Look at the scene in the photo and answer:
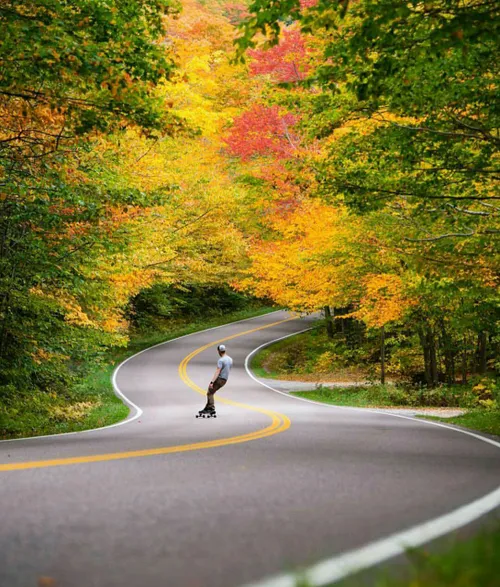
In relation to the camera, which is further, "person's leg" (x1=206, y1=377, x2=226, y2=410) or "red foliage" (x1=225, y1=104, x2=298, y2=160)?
"red foliage" (x1=225, y1=104, x2=298, y2=160)

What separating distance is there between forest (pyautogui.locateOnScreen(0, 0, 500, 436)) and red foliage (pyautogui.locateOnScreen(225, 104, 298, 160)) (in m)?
2.83

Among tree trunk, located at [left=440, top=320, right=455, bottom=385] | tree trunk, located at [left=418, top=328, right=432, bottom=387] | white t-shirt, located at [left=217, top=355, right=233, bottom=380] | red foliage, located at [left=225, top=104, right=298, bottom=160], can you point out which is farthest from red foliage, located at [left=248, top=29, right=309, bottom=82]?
white t-shirt, located at [left=217, top=355, right=233, bottom=380]

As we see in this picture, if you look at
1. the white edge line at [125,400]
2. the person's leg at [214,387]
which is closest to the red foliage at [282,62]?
the white edge line at [125,400]

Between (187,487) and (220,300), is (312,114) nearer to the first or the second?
(187,487)

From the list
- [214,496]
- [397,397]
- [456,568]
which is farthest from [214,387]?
[456,568]

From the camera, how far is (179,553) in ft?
13.6

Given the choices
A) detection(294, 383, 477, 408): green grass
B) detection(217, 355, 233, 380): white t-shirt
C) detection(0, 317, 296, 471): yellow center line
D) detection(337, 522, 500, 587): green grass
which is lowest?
detection(294, 383, 477, 408): green grass

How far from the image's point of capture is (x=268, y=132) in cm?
3186

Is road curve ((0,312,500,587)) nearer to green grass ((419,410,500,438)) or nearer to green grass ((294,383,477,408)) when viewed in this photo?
green grass ((419,410,500,438))

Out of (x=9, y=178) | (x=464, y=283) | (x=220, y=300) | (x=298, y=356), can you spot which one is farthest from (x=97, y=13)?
(x=220, y=300)

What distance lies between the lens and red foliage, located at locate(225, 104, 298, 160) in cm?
3198

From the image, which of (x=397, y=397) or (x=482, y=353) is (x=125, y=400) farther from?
(x=482, y=353)

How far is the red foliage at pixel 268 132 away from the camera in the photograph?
32.0m

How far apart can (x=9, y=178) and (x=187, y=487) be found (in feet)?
26.6
